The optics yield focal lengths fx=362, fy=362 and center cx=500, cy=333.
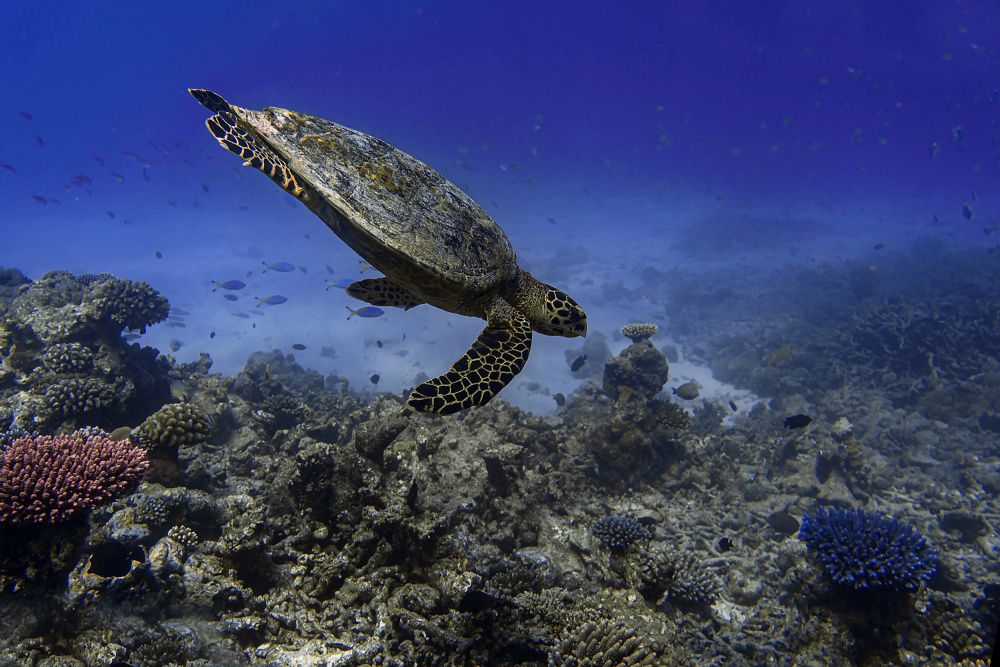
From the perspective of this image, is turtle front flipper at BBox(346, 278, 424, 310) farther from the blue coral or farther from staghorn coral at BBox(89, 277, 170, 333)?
the blue coral

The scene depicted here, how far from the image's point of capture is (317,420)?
7.23m

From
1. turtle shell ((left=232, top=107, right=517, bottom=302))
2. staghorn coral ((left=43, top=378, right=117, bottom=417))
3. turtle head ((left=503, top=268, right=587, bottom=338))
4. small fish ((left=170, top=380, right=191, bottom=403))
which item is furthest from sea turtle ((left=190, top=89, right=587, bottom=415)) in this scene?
small fish ((left=170, top=380, right=191, bottom=403))

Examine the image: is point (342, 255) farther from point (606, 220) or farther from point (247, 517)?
point (247, 517)

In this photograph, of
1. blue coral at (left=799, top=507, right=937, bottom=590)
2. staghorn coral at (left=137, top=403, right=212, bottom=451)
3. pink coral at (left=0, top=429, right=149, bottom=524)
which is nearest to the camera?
pink coral at (left=0, top=429, right=149, bottom=524)

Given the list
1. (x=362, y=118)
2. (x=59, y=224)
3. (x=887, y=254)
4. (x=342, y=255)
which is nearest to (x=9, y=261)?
(x=59, y=224)

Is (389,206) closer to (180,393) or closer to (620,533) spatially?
(620,533)

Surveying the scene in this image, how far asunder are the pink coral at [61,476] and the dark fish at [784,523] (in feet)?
30.6

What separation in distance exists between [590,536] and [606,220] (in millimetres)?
67103

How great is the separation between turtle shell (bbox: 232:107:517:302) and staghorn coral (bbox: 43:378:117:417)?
4.52m

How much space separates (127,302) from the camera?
753cm

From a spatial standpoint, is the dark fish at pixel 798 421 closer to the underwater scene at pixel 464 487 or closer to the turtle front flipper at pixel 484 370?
the underwater scene at pixel 464 487

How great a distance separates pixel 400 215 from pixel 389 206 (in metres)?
0.16

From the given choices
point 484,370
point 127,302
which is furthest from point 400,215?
point 127,302

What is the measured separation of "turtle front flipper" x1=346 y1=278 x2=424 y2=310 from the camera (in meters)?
5.28
